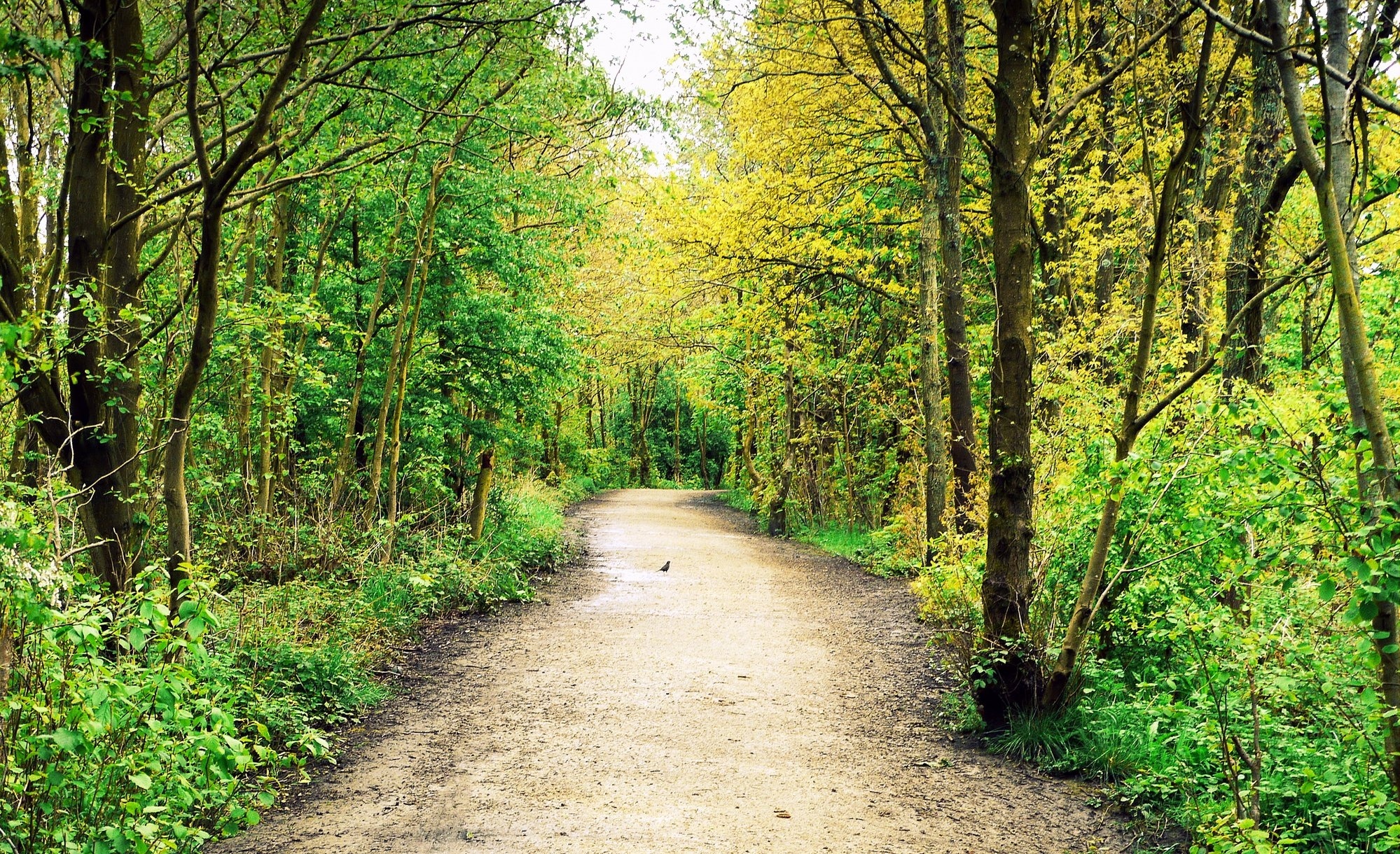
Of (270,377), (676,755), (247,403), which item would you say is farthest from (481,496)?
(676,755)

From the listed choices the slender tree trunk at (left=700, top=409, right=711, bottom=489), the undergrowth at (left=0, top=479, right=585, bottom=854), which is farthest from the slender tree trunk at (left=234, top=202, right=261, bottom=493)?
the slender tree trunk at (left=700, top=409, right=711, bottom=489)

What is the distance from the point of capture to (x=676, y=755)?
19.7 ft

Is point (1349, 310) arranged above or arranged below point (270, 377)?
below

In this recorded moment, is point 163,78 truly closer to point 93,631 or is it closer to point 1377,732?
point 93,631

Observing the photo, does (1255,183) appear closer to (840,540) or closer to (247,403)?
(840,540)

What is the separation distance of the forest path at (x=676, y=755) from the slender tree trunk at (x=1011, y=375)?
86 centimetres

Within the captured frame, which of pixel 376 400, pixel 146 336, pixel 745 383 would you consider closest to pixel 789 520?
pixel 745 383

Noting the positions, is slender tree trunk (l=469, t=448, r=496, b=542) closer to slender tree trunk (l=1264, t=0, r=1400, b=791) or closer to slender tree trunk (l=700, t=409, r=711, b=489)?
slender tree trunk (l=1264, t=0, r=1400, b=791)

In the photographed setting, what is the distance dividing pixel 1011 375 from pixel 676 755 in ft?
11.2

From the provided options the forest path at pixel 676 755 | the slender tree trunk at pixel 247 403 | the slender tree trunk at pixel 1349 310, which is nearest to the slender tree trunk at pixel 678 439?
the slender tree trunk at pixel 247 403

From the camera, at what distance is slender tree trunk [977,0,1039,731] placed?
625 cm

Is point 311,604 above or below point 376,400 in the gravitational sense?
below

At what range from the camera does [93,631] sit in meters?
3.09

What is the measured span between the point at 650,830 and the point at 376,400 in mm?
9056
